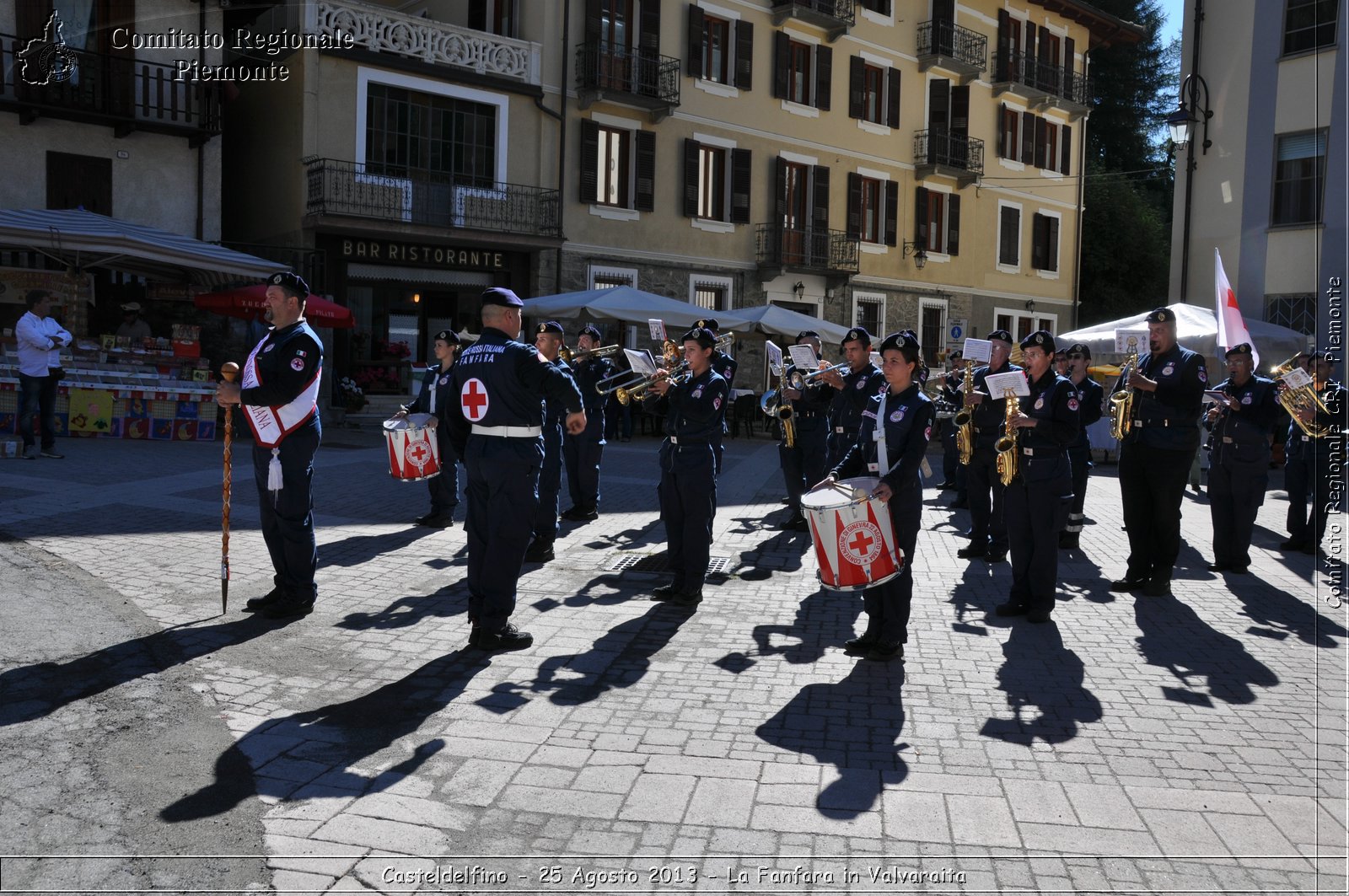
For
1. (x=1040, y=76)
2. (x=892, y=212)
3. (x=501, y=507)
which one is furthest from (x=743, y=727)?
(x=1040, y=76)

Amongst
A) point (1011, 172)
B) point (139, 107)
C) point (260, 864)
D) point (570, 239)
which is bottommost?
point (260, 864)

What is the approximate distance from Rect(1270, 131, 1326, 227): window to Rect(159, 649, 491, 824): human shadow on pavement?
2198cm

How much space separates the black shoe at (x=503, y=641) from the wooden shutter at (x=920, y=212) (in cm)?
2894

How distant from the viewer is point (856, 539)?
6133 mm

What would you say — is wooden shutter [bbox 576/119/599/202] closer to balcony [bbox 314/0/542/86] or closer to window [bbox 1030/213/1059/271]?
balcony [bbox 314/0/542/86]

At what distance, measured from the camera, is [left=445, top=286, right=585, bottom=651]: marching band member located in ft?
20.4

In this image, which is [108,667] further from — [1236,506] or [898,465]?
[1236,506]

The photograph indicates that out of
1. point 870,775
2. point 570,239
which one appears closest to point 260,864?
point 870,775

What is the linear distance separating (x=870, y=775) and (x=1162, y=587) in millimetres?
5021

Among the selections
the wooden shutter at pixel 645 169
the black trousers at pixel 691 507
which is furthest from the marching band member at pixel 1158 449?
the wooden shutter at pixel 645 169

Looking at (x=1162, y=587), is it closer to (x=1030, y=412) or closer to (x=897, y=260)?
(x=1030, y=412)

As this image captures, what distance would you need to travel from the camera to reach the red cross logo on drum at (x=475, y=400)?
6.21m

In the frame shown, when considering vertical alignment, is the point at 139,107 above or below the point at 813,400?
above

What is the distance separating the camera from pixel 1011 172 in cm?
3578
